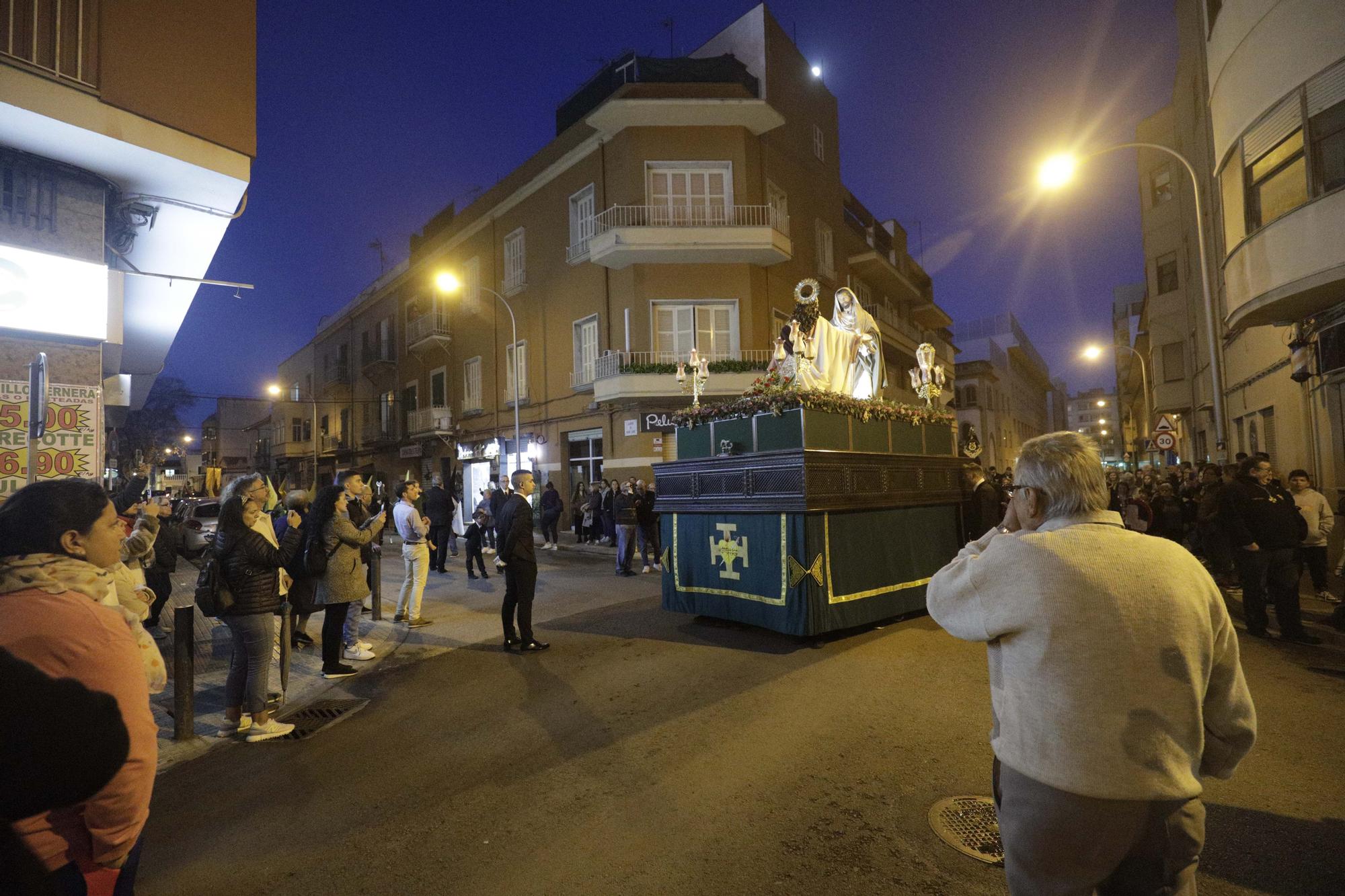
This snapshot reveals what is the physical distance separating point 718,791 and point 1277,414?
49.4 feet

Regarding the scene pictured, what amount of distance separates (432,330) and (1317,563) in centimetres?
2799

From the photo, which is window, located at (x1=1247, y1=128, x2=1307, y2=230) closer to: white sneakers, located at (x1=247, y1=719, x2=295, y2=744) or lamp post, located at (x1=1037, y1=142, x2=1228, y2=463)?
lamp post, located at (x1=1037, y1=142, x2=1228, y2=463)

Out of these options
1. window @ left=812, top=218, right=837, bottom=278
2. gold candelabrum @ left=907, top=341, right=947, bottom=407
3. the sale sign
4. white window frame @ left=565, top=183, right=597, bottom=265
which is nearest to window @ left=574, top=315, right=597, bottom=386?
white window frame @ left=565, top=183, right=597, bottom=265

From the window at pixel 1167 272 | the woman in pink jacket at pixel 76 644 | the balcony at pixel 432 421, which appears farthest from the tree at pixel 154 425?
the window at pixel 1167 272

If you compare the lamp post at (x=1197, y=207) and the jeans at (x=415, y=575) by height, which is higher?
the lamp post at (x=1197, y=207)

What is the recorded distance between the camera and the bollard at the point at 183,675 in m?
5.14

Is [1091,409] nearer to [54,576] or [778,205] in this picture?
[778,205]

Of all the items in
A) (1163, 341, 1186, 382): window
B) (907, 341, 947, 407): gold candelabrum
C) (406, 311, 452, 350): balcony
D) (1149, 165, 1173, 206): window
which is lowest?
(907, 341, 947, 407): gold candelabrum

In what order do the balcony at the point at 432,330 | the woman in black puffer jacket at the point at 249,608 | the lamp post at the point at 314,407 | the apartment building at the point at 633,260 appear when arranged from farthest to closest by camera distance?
the lamp post at the point at 314,407, the balcony at the point at 432,330, the apartment building at the point at 633,260, the woman in black puffer jacket at the point at 249,608

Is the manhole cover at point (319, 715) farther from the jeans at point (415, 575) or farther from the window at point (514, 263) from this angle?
the window at point (514, 263)

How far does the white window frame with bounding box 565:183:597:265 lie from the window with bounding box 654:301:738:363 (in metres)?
3.31

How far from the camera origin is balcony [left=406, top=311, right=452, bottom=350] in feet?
93.8

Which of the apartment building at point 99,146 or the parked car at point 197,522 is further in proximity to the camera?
the parked car at point 197,522

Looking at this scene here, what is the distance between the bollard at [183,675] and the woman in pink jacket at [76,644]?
3642 mm
